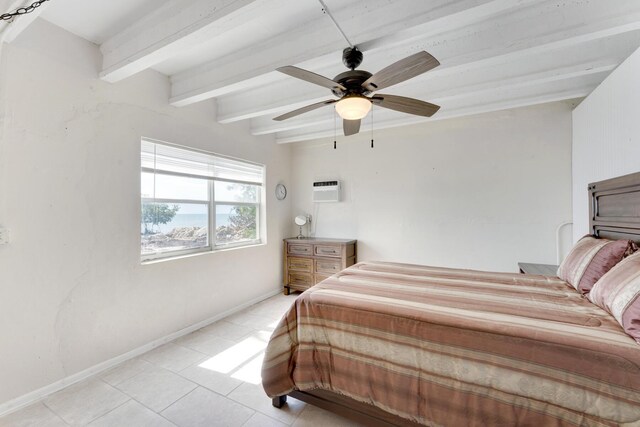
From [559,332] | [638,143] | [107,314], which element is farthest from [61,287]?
[638,143]

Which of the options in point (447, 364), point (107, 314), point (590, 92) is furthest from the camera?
point (590, 92)

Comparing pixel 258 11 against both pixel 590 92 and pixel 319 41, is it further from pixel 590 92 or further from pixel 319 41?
pixel 590 92

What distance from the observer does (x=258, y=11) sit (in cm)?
149

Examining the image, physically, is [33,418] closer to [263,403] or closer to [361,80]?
[263,403]

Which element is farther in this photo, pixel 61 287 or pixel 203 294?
pixel 203 294

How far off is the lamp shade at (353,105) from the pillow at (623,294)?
1.72 metres

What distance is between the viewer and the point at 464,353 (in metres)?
1.27

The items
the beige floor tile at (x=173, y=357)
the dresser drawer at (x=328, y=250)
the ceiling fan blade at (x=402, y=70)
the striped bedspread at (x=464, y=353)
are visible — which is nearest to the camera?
the striped bedspread at (x=464, y=353)

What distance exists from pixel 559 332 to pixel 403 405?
843mm

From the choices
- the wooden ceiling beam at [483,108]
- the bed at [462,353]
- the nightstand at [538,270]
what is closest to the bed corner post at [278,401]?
the bed at [462,353]

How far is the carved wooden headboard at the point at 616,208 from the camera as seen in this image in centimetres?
182

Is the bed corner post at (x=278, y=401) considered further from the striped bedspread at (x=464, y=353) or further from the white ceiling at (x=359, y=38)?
the white ceiling at (x=359, y=38)

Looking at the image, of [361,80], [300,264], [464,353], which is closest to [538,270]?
[464,353]

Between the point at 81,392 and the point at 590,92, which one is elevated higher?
the point at 590,92
